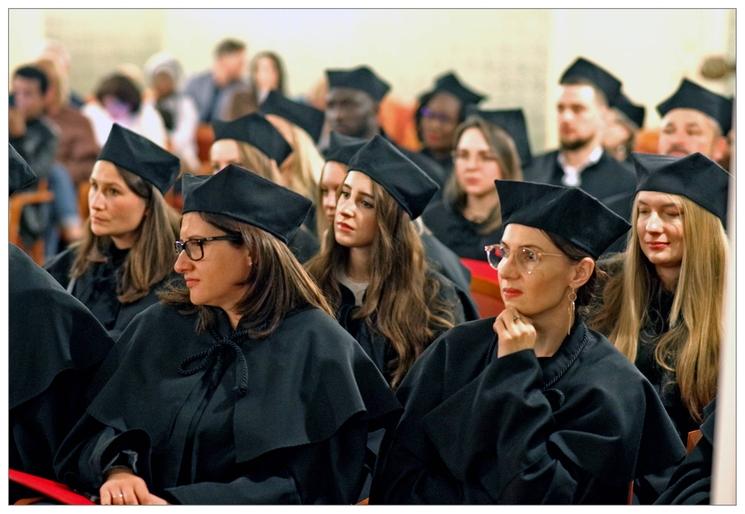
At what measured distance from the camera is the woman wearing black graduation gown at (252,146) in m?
7.21

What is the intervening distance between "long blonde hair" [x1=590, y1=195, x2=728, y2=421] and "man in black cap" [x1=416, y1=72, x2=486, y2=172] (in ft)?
16.5

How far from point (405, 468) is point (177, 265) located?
38.5 inches

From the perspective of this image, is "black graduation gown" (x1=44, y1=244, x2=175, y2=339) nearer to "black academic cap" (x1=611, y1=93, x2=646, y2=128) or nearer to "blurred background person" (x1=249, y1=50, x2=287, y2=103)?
"black academic cap" (x1=611, y1=93, x2=646, y2=128)

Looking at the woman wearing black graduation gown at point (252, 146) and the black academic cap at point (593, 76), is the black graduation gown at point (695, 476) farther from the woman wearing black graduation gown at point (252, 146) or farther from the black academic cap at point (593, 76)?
the black academic cap at point (593, 76)

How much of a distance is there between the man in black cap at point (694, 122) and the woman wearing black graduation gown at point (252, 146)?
2.30 meters

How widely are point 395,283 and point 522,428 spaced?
165cm

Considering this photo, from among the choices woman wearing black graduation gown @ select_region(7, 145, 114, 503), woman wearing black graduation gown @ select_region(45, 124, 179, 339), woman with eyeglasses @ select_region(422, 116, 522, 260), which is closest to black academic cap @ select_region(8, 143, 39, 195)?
woman wearing black graduation gown @ select_region(7, 145, 114, 503)

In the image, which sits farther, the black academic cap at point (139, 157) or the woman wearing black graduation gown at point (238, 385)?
the black academic cap at point (139, 157)

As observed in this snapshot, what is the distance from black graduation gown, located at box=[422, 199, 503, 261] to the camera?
7895 mm

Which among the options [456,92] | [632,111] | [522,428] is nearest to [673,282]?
A: [522,428]

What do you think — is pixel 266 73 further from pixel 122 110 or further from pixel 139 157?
pixel 139 157

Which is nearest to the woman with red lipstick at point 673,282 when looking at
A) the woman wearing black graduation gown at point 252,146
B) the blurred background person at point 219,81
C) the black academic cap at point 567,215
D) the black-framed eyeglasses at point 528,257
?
the black academic cap at point 567,215

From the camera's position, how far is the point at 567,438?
4.01 metres

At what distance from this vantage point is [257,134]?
7328mm
